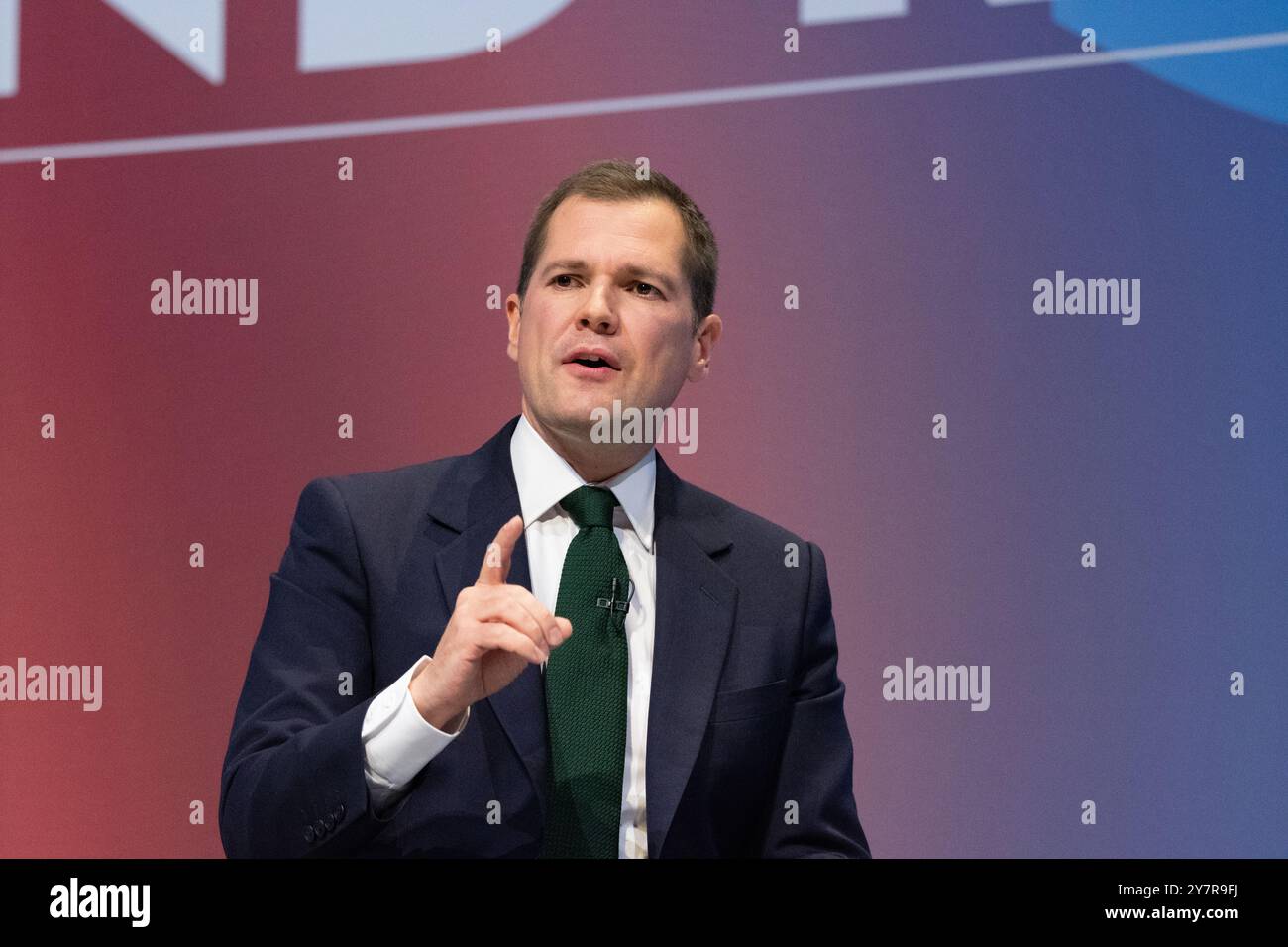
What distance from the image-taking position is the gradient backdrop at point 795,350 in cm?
311

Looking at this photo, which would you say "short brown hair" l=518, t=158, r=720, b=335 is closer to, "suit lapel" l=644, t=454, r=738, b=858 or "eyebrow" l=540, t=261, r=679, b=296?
"eyebrow" l=540, t=261, r=679, b=296

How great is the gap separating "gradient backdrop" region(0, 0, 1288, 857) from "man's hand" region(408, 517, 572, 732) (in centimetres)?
132

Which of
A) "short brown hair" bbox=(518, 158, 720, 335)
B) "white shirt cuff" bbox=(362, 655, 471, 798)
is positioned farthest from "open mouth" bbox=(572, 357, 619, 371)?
"white shirt cuff" bbox=(362, 655, 471, 798)

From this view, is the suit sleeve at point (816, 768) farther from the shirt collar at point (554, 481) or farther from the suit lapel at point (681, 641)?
the shirt collar at point (554, 481)

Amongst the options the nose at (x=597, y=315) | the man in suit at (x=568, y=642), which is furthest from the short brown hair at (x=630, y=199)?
the nose at (x=597, y=315)

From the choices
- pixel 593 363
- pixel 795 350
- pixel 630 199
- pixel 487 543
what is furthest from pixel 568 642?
pixel 795 350

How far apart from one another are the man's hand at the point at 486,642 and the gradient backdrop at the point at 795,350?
132 centimetres

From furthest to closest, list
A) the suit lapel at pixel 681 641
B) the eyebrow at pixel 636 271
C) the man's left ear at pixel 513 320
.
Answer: the man's left ear at pixel 513 320 < the eyebrow at pixel 636 271 < the suit lapel at pixel 681 641

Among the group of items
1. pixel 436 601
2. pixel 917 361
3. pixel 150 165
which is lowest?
pixel 436 601

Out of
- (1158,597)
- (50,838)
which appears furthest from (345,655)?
(1158,597)

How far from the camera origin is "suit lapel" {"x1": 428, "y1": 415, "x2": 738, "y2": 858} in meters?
2.11
